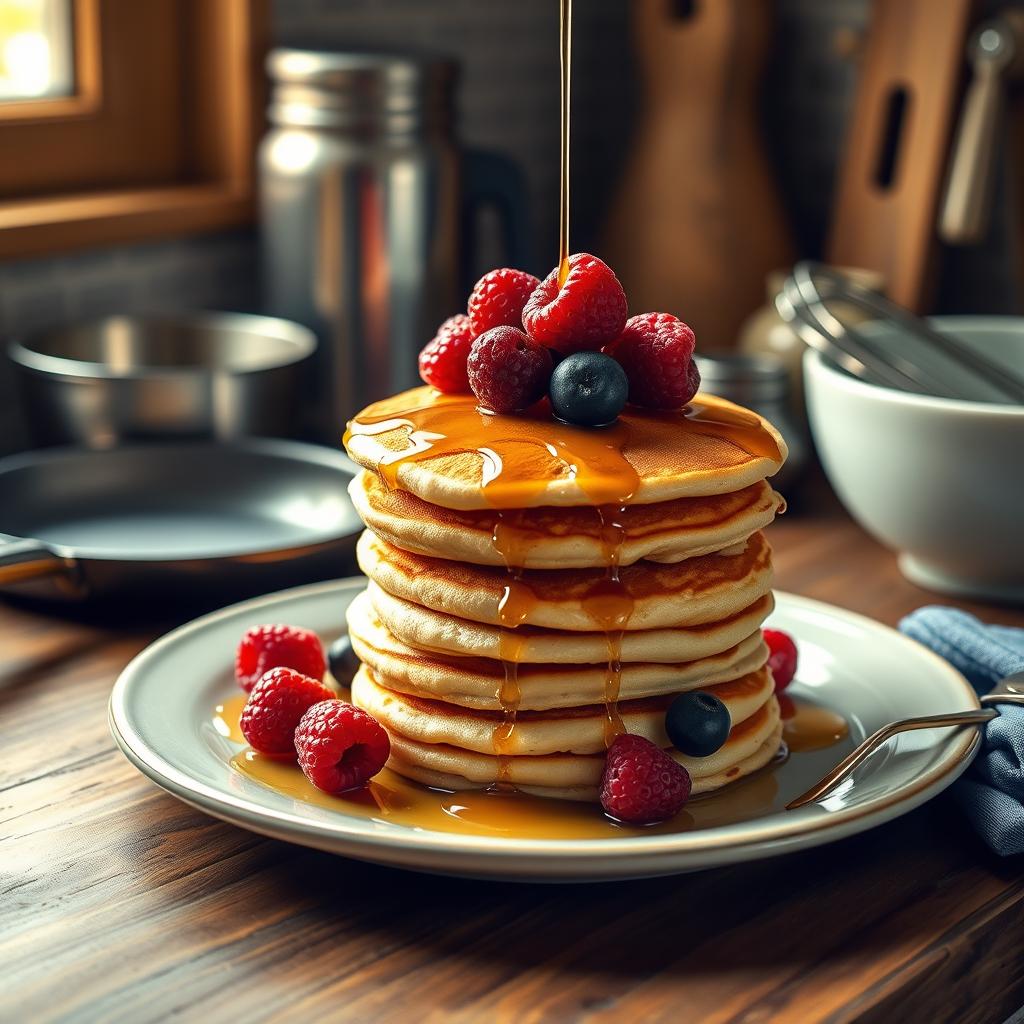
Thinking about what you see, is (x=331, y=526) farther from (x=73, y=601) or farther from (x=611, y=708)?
(x=611, y=708)

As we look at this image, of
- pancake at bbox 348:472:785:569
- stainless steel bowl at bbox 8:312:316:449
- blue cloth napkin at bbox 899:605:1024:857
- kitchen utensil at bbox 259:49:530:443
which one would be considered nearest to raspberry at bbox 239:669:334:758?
pancake at bbox 348:472:785:569

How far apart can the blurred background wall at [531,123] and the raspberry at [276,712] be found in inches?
38.7

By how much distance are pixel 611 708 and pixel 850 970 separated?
0.74 ft

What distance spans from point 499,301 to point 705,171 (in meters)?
1.24

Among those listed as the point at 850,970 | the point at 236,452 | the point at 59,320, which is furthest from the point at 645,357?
the point at 59,320

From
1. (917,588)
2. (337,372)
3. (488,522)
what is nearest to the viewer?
(488,522)

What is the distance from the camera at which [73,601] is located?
1.34 m

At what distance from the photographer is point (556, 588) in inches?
37.6

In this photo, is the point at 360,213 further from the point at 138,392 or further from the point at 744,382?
the point at 744,382

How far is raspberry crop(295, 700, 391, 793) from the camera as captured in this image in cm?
96

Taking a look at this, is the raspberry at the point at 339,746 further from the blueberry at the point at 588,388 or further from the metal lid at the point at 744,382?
the metal lid at the point at 744,382

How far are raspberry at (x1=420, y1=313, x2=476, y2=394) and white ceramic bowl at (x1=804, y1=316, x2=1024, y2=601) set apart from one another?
52cm

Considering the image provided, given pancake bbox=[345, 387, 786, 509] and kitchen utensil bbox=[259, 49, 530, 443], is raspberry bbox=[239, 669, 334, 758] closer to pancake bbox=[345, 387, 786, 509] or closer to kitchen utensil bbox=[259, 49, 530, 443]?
pancake bbox=[345, 387, 786, 509]

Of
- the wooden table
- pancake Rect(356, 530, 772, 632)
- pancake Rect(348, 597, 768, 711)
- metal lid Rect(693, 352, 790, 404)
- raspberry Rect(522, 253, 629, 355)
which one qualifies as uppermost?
raspberry Rect(522, 253, 629, 355)
